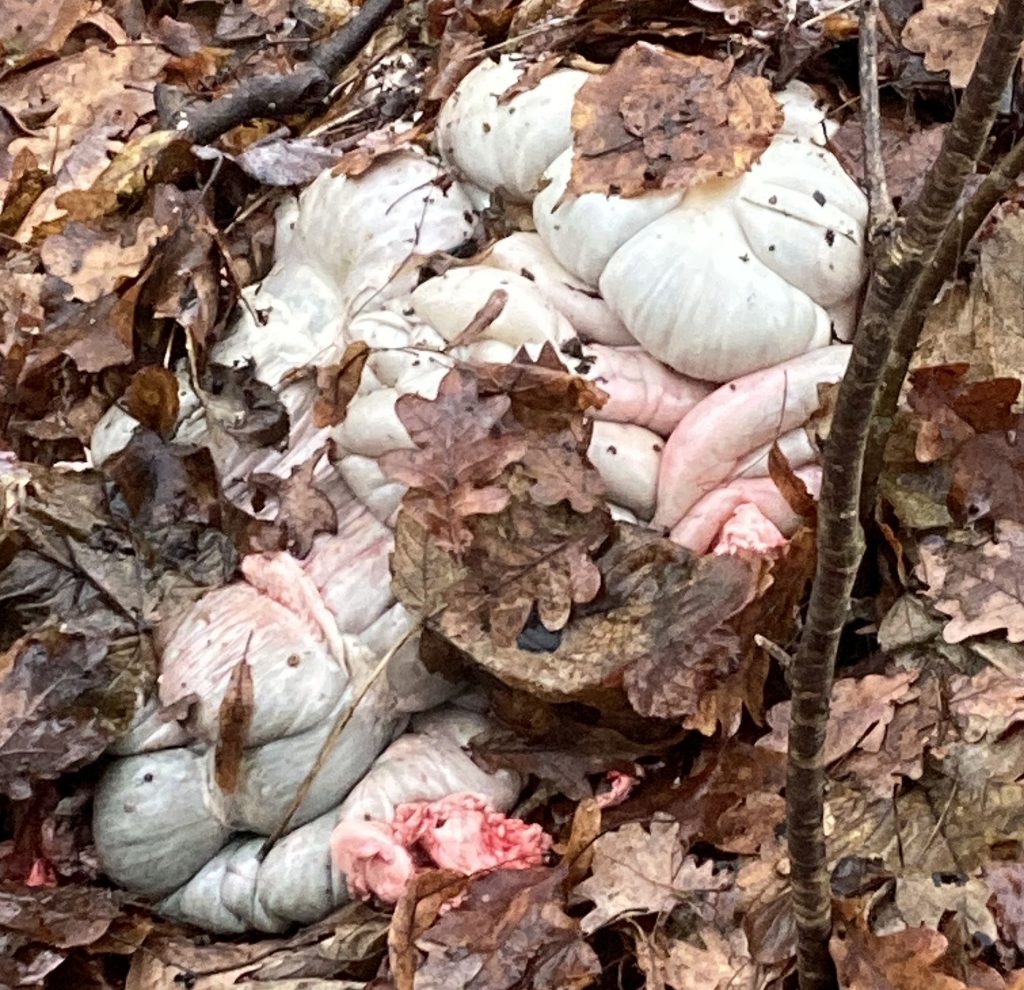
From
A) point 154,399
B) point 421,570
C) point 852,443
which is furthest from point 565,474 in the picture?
point 852,443

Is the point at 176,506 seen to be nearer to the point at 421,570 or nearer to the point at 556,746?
the point at 421,570

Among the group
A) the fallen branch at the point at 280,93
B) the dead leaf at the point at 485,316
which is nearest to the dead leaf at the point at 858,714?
the dead leaf at the point at 485,316

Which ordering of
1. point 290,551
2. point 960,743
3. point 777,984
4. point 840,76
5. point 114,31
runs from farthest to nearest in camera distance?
point 114,31 → point 840,76 → point 290,551 → point 960,743 → point 777,984

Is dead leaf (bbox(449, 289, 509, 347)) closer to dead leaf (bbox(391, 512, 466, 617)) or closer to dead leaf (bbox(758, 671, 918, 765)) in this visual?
dead leaf (bbox(391, 512, 466, 617))

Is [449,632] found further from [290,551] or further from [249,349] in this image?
[249,349]

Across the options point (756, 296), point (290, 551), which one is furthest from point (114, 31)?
point (756, 296)

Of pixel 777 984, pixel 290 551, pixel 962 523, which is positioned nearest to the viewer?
pixel 777 984

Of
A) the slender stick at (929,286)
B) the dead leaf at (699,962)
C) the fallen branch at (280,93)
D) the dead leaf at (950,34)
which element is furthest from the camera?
the fallen branch at (280,93)

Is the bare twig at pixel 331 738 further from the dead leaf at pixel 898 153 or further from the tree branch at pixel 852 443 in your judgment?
the dead leaf at pixel 898 153
